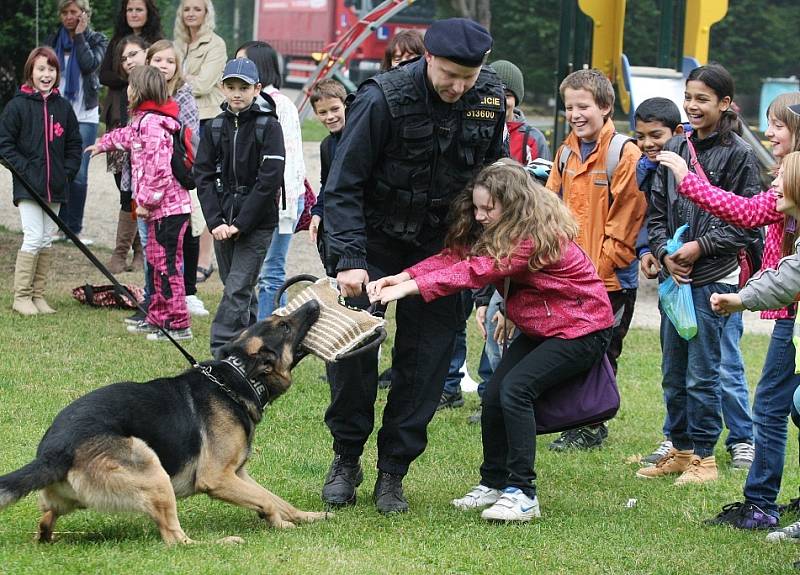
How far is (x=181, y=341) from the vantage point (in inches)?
335

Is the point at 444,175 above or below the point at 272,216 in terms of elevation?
above

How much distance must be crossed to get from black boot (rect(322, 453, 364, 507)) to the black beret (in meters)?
1.91

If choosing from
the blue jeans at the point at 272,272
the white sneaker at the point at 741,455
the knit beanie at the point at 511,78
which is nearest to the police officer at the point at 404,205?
the white sneaker at the point at 741,455

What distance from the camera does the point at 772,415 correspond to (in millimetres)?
4816

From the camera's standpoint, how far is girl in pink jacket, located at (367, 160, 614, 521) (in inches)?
187

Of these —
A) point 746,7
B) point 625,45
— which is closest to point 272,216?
point 625,45

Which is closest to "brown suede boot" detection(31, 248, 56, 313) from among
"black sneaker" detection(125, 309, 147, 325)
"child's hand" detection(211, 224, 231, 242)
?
"black sneaker" detection(125, 309, 147, 325)

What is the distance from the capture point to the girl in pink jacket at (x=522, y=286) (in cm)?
474

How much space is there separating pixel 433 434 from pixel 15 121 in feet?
14.8

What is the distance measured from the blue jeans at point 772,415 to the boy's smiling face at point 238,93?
397 cm

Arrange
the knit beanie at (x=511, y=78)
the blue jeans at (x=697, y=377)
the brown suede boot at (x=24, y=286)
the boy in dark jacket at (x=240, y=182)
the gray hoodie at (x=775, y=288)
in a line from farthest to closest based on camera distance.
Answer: the brown suede boot at (x=24, y=286) < the boy in dark jacket at (x=240, y=182) < the knit beanie at (x=511, y=78) < the blue jeans at (x=697, y=377) < the gray hoodie at (x=775, y=288)

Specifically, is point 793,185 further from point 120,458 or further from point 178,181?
point 178,181

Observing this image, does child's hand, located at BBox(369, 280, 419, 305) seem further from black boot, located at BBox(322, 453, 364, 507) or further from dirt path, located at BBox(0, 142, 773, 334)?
dirt path, located at BBox(0, 142, 773, 334)

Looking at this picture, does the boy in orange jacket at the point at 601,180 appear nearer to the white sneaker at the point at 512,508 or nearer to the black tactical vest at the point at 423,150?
the black tactical vest at the point at 423,150
